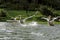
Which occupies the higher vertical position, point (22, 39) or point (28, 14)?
point (22, 39)

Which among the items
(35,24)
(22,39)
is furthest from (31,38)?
(35,24)

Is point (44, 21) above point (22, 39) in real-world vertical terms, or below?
below

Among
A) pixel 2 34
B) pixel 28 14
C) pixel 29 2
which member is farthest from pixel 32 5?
pixel 2 34

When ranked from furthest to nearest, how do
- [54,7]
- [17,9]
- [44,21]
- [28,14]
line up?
[54,7] → [17,9] → [28,14] → [44,21]

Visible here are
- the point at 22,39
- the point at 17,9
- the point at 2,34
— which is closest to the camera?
the point at 22,39

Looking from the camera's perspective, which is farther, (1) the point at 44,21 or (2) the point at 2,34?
(1) the point at 44,21

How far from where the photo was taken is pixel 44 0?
2744 inches

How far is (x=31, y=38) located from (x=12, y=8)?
31876mm

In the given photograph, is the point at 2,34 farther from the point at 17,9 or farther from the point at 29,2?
the point at 29,2

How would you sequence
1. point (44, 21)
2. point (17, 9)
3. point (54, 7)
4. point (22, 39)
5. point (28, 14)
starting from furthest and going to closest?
point (54, 7), point (17, 9), point (28, 14), point (44, 21), point (22, 39)

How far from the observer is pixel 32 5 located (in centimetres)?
6569

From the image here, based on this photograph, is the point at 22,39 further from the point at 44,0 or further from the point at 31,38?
the point at 44,0

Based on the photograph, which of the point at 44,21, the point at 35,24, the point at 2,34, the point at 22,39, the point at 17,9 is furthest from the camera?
the point at 17,9

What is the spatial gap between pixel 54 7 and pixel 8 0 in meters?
10.7
